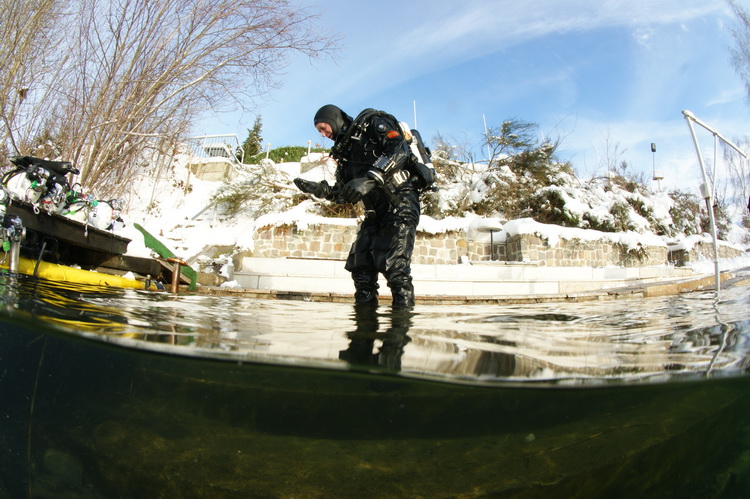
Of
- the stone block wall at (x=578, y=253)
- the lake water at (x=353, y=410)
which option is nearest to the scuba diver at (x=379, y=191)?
Answer: the lake water at (x=353, y=410)

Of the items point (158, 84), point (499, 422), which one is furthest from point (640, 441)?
point (158, 84)

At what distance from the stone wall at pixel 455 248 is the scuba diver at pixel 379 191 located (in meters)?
6.86

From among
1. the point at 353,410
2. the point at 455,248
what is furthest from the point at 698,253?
the point at 353,410

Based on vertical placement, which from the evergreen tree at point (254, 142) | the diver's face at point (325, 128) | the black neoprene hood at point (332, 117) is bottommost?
the diver's face at point (325, 128)

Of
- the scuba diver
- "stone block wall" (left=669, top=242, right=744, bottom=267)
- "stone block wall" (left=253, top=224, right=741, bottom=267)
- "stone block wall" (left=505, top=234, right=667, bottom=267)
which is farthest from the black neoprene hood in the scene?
"stone block wall" (left=669, top=242, right=744, bottom=267)

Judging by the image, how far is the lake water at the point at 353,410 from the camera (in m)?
1.62

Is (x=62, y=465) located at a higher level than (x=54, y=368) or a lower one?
lower

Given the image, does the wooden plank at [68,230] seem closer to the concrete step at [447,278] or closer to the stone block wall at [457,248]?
the concrete step at [447,278]

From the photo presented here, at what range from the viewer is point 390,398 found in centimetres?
196

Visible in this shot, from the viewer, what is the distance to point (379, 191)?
12.7 feet

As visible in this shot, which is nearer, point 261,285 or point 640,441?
point 640,441

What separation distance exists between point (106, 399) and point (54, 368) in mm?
302

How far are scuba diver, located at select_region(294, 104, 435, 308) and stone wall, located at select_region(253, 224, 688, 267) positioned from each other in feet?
22.5

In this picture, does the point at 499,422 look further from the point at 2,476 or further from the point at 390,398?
the point at 2,476
